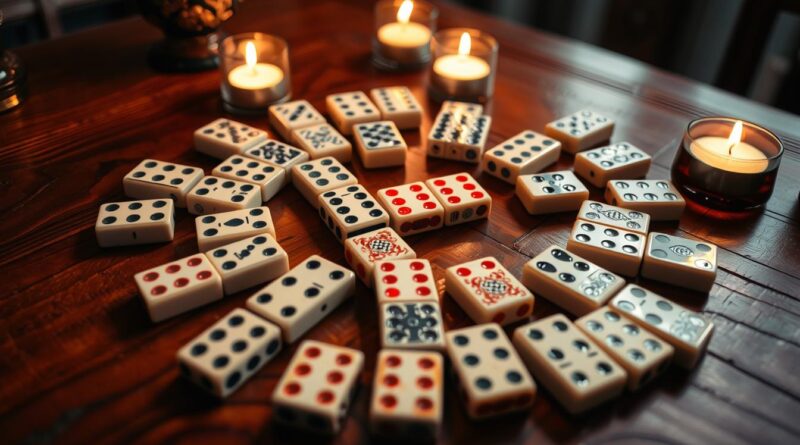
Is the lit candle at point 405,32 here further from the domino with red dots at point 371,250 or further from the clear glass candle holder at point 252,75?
the domino with red dots at point 371,250

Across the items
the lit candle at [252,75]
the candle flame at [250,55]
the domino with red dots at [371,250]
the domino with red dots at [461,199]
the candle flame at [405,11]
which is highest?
the candle flame at [405,11]

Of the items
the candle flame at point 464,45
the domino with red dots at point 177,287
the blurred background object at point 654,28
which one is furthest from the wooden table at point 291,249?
the blurred background object at point 654,28

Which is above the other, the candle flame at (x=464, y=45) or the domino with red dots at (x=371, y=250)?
the candle flame at (x=464, y=45)

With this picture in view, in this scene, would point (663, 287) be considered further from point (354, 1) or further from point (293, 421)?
point (354, 1)

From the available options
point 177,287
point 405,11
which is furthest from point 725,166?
point 177,287

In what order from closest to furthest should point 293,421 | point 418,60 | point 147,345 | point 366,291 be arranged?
point 293,421
point 147,345
point 366,291
point 418,60

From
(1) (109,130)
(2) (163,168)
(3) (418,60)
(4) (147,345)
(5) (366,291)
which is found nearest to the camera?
(4) (147,345)

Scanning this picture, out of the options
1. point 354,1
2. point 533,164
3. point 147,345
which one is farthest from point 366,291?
point 354,1
